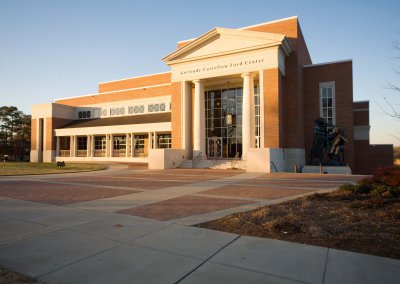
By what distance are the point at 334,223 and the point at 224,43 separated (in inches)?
1028

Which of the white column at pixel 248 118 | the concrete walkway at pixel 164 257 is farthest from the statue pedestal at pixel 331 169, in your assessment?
the concrete walkway at pixel 164 257

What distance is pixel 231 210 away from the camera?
7824mm

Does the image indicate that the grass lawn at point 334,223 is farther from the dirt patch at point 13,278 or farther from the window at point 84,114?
the window at point 84,114

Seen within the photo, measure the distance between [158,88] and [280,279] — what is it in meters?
42.5

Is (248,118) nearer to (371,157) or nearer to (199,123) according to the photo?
(199,123)

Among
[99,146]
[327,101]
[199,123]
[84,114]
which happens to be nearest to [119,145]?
[99,146]

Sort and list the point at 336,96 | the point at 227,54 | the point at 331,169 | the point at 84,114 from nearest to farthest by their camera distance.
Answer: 1. the point at 331,169
2. the point at 227,54
3. the point at 336,96
4. the point at 84,114

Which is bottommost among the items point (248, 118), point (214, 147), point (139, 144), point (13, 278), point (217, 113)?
point (13, 278)

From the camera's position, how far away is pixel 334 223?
6.11 meters

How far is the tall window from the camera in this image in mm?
31078

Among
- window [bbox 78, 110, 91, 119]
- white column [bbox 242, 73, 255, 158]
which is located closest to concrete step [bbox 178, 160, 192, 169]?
white column [bbox 242, 73, 255, 158]

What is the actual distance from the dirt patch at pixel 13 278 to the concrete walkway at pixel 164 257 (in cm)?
10

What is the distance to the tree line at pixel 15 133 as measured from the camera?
59500 mm

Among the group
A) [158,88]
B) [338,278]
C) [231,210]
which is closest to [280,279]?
[338,278]
